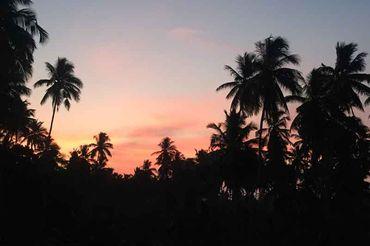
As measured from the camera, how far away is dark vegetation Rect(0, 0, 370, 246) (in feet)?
58.4

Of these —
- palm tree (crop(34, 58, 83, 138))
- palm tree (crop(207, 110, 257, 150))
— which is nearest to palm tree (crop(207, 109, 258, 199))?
palm tree (crop(207, 110, 257, 150))

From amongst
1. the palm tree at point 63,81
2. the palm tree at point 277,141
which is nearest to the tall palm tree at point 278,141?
the palm tree at point 277,141

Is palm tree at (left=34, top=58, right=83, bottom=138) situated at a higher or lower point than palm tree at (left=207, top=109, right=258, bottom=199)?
higher

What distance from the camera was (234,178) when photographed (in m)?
41.8

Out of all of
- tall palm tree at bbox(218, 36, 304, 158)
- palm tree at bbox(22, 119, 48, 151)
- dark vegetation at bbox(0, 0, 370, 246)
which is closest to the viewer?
dark vegetation at bbox(0, 0, 370, 246)

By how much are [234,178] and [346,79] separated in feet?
43.9

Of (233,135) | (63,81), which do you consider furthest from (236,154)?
(63,81)

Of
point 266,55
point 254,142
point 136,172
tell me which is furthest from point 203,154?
point 266,55

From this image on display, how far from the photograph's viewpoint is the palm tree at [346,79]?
37.9 meters

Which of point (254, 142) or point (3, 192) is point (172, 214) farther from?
point (254, 142)

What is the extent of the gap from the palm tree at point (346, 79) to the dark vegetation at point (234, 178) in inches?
3.4

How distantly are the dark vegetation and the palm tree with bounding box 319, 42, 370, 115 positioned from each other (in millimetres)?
87

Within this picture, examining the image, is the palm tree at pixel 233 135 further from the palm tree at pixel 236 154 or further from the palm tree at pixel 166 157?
the palm tree at pixel 166 157

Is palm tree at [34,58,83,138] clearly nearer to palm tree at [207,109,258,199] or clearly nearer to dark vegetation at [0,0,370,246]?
dark vegetation at [0,0,370,246]
